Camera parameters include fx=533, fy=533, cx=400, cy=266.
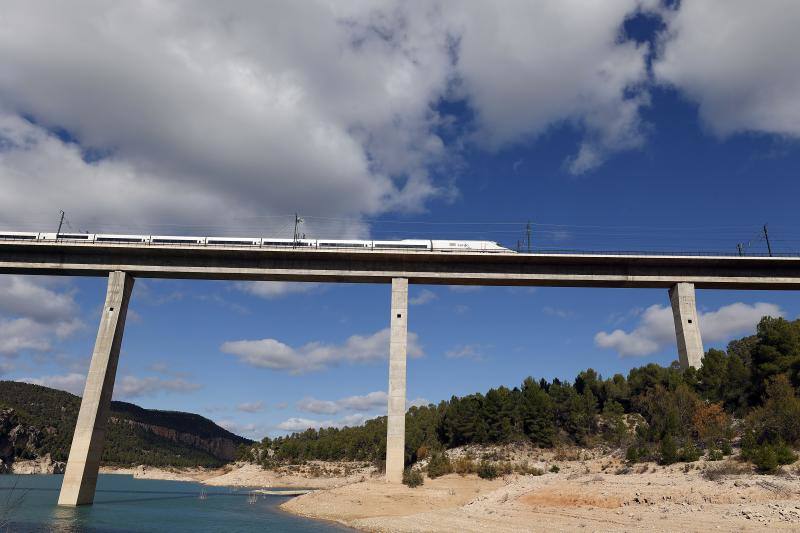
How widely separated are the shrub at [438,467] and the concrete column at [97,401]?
28.8 metres

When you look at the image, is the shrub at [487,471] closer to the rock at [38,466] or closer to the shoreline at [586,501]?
the shoreline at [586,501]

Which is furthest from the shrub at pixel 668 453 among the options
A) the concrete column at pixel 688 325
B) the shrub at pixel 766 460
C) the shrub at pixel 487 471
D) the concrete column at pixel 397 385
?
the concrete column at pixel 397 385

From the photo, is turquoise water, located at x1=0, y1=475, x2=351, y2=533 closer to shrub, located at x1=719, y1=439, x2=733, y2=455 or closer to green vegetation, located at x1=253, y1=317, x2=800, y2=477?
green vegetation, located at x1=253, y1=317, x2=800, y2=477

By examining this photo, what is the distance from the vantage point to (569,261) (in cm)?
4988

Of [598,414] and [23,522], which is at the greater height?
[598,414]

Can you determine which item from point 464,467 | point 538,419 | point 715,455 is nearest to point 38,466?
point 464,467

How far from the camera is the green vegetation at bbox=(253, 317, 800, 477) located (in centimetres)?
3384

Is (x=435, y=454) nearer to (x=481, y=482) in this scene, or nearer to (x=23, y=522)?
(x=481, y=482)

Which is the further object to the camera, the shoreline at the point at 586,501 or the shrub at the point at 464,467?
the shrub at the point at 464,467

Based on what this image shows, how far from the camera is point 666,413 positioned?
41.8 m

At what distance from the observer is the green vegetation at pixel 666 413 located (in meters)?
Answer: 33.8

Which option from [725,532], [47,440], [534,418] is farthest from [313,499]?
[47,440]

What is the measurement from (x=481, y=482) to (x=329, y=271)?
23.7m

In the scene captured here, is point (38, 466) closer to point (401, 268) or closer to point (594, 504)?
point (401, 268)
